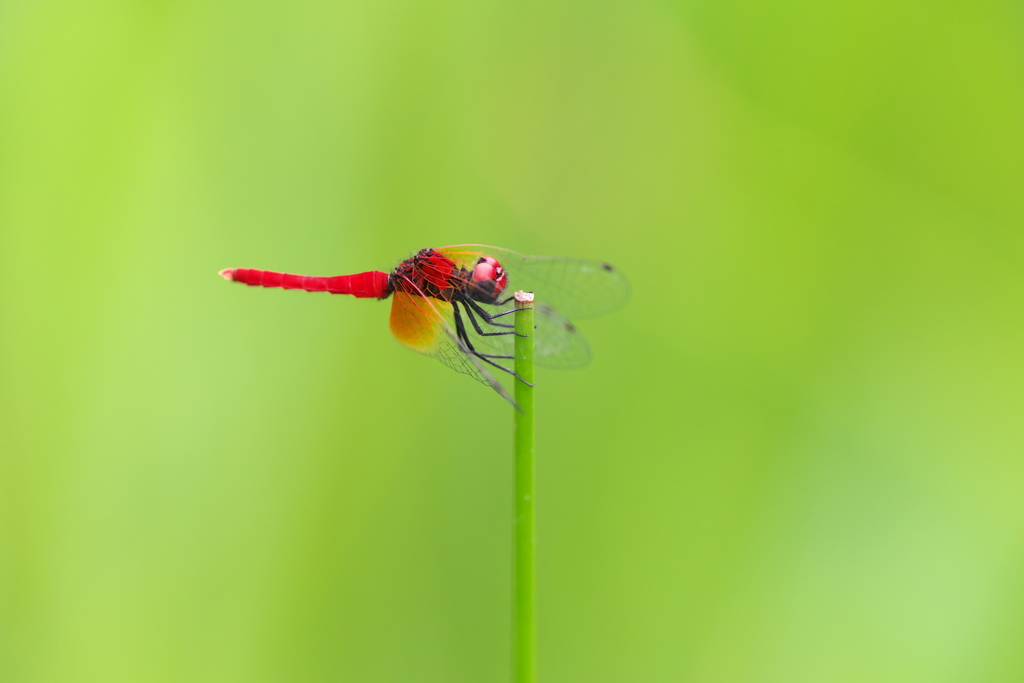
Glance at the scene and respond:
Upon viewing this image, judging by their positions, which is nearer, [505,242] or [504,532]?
[504,532]

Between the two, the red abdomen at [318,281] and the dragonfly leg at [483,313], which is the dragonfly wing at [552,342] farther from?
the red abdomen at [318,281]

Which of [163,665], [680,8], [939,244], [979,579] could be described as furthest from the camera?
[680,8]

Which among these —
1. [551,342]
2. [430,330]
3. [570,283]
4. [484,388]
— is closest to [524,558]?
[430,330]

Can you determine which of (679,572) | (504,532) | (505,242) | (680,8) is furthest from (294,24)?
(679,572)

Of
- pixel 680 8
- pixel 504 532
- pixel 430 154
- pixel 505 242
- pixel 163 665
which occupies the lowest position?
pixel 163 665

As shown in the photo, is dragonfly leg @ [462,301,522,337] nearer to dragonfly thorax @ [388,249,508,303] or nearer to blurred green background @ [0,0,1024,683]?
dragonfly thorax @ [388,249,508,303]

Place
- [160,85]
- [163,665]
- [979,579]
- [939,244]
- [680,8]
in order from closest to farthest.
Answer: [979,579] → [163,665] → [160,85] → [939,244] → [680,8]

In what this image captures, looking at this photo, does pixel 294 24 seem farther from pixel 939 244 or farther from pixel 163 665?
pixel 939 244

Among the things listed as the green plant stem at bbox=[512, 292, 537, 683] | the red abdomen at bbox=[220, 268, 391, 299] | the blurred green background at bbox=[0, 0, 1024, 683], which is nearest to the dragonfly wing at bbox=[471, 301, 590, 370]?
the blurred green background at bbox=[0, 0, 1024, 683]
